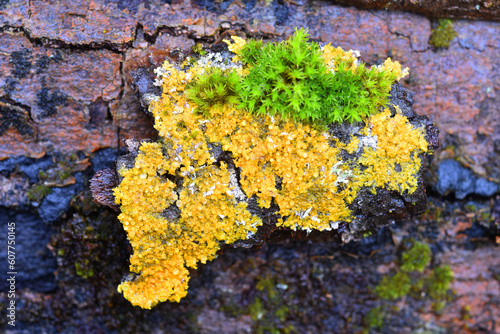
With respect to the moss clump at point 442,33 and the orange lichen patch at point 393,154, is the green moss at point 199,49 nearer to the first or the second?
the orange lichen patch at point 393,154

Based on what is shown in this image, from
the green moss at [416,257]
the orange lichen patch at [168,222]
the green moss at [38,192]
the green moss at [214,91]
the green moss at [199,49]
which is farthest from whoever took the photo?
the green moss at [416,257]

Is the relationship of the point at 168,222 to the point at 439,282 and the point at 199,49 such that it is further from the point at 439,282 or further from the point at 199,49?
the point at 439,282

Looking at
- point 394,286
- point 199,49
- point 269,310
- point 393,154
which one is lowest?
point 269,310

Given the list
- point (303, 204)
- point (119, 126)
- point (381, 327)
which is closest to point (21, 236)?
point (119, 126)

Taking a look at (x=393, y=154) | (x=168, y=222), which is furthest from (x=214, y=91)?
(x=393, y=154)

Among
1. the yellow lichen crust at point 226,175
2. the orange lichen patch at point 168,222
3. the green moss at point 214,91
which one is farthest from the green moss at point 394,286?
the green moss at point 214,91

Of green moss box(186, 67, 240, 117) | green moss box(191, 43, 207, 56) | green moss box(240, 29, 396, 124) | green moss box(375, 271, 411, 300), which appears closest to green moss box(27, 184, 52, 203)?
green moss box(186, 67, 240, 117)
